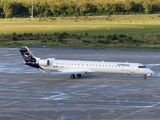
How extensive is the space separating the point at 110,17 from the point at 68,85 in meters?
112

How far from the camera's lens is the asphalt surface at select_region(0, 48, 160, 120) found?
100 feet

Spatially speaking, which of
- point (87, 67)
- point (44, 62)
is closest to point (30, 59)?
point (44, 62)

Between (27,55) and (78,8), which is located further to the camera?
(78,8)

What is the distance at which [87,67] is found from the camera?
4725cm

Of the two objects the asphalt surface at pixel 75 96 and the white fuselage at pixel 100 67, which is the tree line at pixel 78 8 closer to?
the asphalt surface at pixel 75 96

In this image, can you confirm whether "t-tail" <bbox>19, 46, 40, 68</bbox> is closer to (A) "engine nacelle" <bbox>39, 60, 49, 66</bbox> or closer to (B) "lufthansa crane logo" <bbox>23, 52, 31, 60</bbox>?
(B) "lufthansa crane logo" <bbox>23, 52, 31, 60</bbox>

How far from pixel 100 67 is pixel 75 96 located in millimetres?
10698

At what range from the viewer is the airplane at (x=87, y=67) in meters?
46.4

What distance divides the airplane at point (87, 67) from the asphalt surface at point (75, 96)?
3.11 feet

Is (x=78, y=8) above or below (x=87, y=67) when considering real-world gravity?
above

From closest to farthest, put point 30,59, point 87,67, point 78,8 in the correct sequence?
1. point 87,67
2. point 30,59
3. point 78,8

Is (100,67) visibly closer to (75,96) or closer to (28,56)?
(28,56)

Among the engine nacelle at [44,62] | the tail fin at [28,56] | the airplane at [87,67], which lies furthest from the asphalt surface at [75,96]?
the tail fin at [28,56]

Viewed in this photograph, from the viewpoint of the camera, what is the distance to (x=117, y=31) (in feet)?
356
